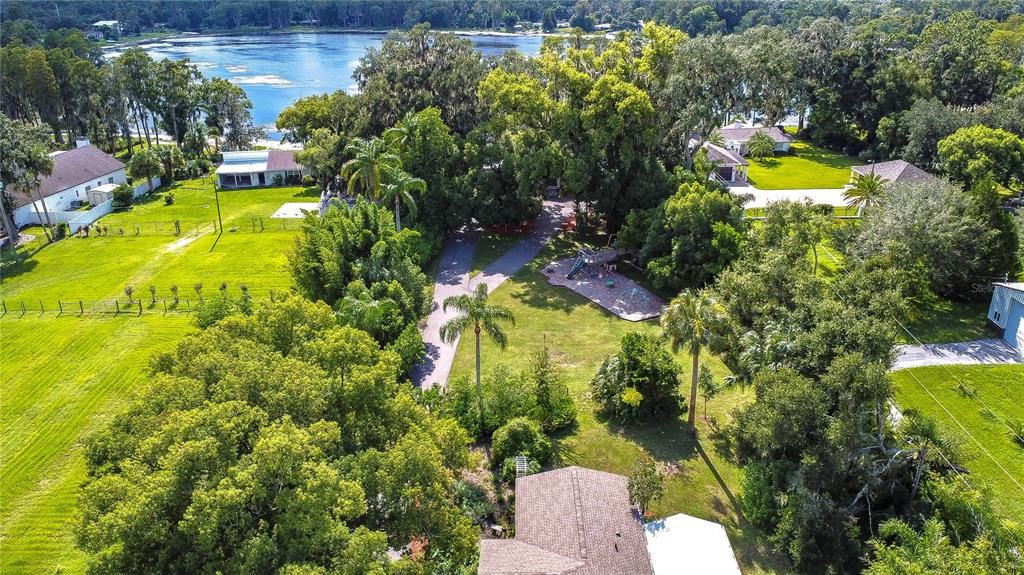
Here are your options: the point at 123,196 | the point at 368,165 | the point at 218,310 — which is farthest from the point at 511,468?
the point at 123,196

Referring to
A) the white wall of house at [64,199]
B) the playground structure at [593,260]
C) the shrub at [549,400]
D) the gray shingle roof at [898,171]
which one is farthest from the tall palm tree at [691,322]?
the white wall of house at [64,199]

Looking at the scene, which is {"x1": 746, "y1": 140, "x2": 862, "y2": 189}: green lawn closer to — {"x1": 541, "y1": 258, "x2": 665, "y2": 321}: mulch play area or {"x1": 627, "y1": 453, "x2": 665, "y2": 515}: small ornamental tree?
{"x1": 541, "y1": 258, "x2": 665, "y2": 321}: mulch play area

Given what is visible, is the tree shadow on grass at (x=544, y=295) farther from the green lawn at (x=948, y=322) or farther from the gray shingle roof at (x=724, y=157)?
the gray shingle roof at (x=724, y=157)

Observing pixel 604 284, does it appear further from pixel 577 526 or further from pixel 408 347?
pixel 577 526

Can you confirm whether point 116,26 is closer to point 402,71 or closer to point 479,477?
point 402,71

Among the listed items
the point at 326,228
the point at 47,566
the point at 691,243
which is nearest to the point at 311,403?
the point at 47,566

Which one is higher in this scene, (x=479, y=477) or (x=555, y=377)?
(x=555, y=377)
